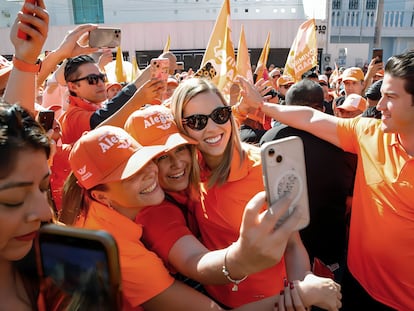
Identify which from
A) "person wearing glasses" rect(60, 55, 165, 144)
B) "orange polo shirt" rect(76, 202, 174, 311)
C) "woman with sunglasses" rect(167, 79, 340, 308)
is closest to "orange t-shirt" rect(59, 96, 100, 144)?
"person wearing glasses" rect(60, 55, 165, 144)

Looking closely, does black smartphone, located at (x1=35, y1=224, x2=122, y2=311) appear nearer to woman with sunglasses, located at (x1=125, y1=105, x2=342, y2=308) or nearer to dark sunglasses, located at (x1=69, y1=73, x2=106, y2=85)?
woman with sunglasses, located at (x1=125, y1=105, x2=342, y2=308)

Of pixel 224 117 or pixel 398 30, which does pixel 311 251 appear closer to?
pixel 224 117

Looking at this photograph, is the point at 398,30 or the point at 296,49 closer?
the point at 296,49

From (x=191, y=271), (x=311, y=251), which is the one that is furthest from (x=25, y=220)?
(x=311, y=251)

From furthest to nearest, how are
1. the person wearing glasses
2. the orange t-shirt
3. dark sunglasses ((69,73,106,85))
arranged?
dark sunglasses ((69,73,106,85)) < the orange t-shirt < the person wearing glasses

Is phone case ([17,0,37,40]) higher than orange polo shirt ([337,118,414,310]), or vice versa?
phone case ([17,0,37,40])

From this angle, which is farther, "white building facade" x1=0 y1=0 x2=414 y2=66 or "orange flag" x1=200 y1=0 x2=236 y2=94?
"white building facade" x1=0 y1=0 x2=414 y2=66

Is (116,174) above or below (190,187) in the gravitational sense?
above

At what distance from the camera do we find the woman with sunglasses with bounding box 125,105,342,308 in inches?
40.8

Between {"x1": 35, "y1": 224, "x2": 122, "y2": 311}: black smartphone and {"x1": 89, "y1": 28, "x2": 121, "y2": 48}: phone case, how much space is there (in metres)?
2.01

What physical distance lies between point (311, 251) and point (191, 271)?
127cm

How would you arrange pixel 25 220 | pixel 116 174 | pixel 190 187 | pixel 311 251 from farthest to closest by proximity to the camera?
pixel 311 251, pixel 190 187, pixel 116 174, pixel 25 220

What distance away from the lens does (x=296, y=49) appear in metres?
7.14

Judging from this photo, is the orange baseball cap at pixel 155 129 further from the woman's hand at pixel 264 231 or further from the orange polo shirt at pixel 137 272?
the woman's hand at pixel 264 231
